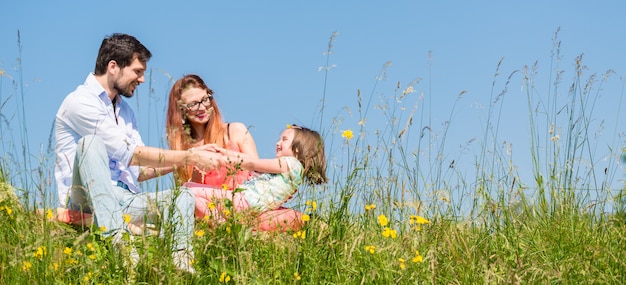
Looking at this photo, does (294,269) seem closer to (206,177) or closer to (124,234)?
(124,234)

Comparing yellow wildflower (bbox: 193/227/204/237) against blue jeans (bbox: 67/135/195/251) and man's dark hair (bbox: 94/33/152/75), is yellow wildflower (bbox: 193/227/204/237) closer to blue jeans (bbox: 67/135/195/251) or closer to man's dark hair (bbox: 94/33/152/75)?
blue jeans (bbox: 67/135/195/251)

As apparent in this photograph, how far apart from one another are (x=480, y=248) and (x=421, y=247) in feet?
1.39

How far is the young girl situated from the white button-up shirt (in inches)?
16.4

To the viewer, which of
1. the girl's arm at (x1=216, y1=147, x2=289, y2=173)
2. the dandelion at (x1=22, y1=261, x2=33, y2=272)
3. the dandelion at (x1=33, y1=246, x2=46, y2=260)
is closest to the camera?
the dandelion at (x1=22, y1=261, x2=33, y2=272)

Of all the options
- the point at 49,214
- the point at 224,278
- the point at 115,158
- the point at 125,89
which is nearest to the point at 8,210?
the point at 49,214

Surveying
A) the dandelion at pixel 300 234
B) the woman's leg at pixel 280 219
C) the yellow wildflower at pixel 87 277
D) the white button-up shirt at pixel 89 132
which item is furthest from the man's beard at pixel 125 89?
the dandelion at pixel 300 234

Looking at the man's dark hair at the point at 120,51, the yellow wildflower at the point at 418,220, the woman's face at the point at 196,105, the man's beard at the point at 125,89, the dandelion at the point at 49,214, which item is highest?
the man's dark hair at the point at 120,51

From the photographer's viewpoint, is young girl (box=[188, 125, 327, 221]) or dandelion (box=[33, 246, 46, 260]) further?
young girl (box=[188, 125, 327, 221])

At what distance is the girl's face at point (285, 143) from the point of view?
194 inches

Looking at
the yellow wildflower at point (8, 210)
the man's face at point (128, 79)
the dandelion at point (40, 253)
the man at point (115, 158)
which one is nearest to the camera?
the dandelion at point (40, 253)

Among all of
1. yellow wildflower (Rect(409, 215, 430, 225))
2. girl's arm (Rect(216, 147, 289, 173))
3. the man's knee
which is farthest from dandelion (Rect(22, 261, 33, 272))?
yellow wildflower (Rect(409, 215, 430, 225))

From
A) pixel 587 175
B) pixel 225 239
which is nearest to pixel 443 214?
pixel 587 175

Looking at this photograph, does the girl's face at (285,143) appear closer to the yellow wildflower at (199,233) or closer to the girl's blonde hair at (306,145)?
the girl's blonde hair at (306,145)

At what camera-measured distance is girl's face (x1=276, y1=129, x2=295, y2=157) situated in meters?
4.92
